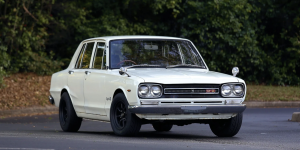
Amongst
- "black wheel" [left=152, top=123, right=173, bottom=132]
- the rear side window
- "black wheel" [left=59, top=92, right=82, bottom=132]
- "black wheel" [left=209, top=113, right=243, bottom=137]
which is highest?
the rear side window

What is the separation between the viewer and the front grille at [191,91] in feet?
28.7

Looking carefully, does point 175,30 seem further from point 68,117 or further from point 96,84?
point 96,84

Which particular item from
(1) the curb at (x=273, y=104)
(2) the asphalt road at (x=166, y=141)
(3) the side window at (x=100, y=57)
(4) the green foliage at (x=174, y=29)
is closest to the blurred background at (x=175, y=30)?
(4) the green foliage at (x=174, y=29)

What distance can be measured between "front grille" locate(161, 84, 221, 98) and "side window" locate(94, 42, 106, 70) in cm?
165

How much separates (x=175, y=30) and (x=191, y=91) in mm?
18964

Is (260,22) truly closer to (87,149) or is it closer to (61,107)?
(61,107)

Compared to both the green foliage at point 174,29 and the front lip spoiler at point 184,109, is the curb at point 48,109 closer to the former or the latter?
the green foliage at point 174,29

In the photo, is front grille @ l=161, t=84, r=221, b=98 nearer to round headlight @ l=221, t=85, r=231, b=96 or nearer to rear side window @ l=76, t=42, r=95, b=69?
round headlight @ l=221, t=85, r=231, b=96

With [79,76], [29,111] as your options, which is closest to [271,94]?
[29,111]

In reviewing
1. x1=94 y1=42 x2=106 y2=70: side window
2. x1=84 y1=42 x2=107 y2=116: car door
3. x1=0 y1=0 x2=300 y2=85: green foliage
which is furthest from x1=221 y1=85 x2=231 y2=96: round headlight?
x1=0 y1=0 x2=300 y2=85: green foliage

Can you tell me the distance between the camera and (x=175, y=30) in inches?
1089

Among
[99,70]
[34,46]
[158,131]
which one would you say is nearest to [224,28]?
[34,46]

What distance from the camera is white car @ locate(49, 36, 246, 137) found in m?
8.71

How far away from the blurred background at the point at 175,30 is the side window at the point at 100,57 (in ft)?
39.4
